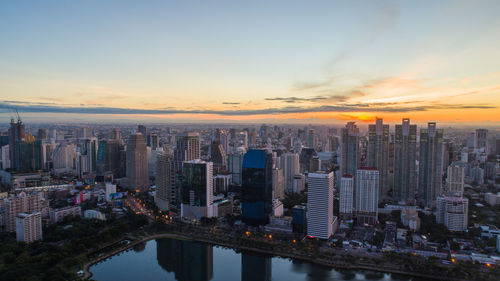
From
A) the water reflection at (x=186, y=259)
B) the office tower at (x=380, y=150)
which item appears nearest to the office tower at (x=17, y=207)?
the water reflection at (x=186, y=259)

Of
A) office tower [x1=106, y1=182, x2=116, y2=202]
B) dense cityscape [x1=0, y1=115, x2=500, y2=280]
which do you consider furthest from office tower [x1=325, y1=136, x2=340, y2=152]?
office tower [x1=106, y1=182, x2=116, y2=202]

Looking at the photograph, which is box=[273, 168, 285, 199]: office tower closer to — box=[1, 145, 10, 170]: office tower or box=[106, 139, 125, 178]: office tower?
box=[106, 139, 125, 178]: office tower

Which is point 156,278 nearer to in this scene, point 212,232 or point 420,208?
point 212,232

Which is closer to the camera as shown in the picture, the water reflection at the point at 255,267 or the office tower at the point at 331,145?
the water reflection at the point at 255,267

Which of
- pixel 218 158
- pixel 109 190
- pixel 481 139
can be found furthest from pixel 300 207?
pixel 481 139

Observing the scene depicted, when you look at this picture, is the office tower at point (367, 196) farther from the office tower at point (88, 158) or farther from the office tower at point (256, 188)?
the office tower at point (88, 158)

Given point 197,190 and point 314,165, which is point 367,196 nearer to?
point 197,190
